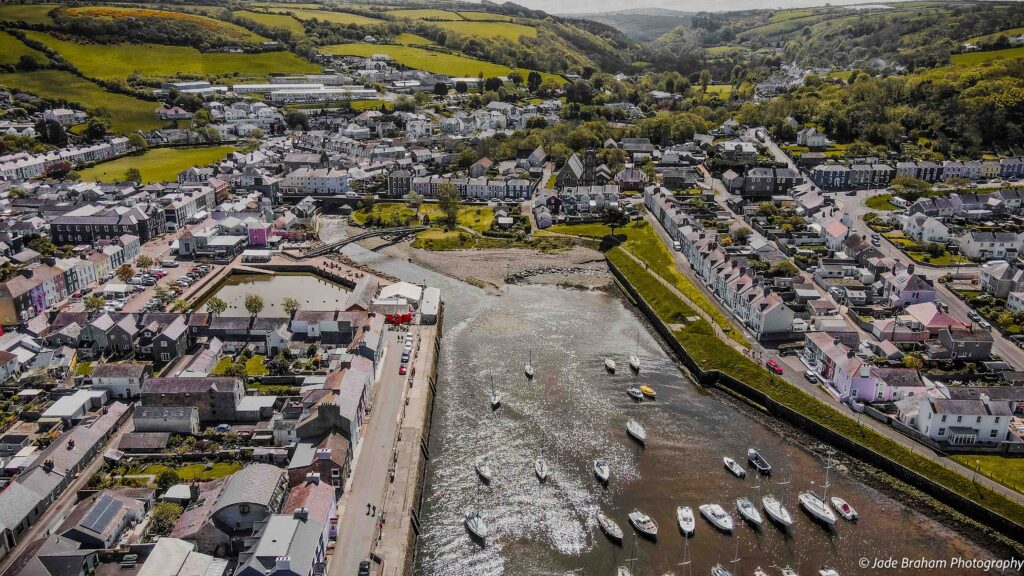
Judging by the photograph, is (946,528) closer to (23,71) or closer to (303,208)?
(303,208)

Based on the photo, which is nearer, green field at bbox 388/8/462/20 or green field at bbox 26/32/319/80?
green field at bbox 26/32/319/80

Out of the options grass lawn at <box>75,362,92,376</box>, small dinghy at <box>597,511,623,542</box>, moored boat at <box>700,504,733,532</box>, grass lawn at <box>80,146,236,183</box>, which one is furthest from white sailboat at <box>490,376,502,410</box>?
grass lawn at <box>80,146,236,183</box>

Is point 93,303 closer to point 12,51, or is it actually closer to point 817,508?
point 817,508

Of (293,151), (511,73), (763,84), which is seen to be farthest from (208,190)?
(763,84)

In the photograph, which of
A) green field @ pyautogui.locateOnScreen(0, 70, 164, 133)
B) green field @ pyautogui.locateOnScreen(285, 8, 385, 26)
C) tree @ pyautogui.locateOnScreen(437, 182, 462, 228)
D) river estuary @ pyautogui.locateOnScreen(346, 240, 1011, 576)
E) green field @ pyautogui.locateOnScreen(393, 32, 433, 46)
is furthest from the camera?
green field @ pyautogui.locateOnScreen(285, 8, 385, 26)

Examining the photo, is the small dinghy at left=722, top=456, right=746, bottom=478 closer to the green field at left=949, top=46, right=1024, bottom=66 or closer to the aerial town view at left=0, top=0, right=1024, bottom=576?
the aerial town view at left=0, top=0, right=1024, bottom=576

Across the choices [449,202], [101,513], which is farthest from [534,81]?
[101,513]
